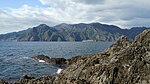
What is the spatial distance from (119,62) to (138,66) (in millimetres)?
1974

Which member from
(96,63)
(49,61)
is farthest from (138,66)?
(49,61)

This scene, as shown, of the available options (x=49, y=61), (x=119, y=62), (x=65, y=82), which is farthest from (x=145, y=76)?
(x=49, y=61)

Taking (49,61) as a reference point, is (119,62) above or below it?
above

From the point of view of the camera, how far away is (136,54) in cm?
2548

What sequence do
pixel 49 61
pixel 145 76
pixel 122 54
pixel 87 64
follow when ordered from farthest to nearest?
pixel 49 61, pixel 87 64, pixel 122 54, pixel 145 76

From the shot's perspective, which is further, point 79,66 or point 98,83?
point 79,66

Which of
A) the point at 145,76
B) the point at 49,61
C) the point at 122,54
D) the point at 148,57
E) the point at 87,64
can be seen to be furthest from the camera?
the point at 49,61

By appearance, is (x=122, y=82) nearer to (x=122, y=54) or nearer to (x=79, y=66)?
(x=122, y=54)

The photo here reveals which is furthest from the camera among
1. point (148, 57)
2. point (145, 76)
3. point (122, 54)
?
point (122, 54)

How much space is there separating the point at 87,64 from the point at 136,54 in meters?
5.28

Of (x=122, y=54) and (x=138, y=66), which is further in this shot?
(x=122, y=54)

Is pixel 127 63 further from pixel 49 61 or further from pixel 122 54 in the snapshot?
pixel 49 61

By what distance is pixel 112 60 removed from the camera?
85.3 ft

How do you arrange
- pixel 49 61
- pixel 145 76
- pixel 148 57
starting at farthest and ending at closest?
pixel 49 61, pixel 148 57, pixel 145 76
